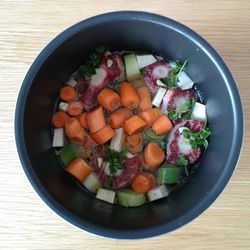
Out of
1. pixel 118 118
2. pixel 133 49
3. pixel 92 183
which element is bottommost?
pixel 92 183

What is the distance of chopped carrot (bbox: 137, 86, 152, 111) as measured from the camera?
93 centimetres

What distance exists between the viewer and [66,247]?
0.88 m

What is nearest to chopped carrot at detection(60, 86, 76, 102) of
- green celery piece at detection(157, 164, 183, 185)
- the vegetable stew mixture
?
the vegetable stew mixture

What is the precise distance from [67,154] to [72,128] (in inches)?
1.9

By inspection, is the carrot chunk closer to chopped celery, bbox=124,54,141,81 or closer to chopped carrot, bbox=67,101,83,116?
chopped carrot, bbox=67,101,83,116

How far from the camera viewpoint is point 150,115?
917mm

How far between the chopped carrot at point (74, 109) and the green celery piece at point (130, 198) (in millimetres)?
170

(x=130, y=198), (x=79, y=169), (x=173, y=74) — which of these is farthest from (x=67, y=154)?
(x=173, y=74)

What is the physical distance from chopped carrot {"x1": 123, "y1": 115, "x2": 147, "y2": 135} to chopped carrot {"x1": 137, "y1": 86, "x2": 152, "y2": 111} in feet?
0.09

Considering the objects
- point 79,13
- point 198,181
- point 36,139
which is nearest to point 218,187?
point 198,181

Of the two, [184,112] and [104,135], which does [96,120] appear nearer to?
[104,135]

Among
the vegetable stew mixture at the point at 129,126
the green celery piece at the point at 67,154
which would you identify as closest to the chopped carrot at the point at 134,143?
the vegetable stew mixture at the point at 129,126

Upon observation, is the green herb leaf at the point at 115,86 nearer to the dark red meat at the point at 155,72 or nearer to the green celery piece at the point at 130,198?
the dark red meat at the point at 155,72

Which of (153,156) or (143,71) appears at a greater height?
(143,71)
